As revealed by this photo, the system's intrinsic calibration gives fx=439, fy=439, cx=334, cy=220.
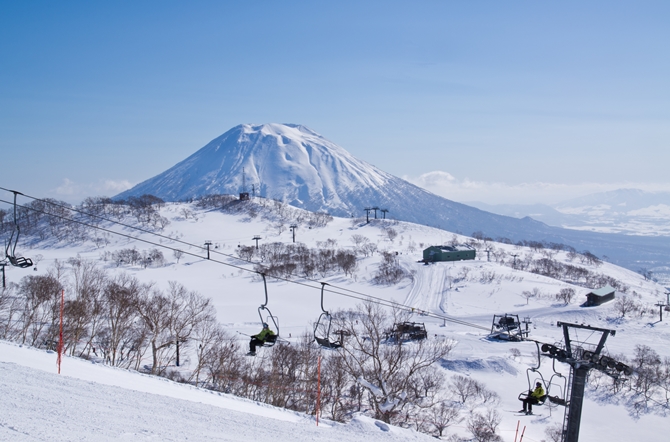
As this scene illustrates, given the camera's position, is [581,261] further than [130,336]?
Yes

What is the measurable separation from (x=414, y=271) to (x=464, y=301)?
13715 millimetres

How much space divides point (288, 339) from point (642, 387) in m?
23.8

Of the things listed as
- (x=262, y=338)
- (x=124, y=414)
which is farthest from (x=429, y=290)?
(x=124, y=414)

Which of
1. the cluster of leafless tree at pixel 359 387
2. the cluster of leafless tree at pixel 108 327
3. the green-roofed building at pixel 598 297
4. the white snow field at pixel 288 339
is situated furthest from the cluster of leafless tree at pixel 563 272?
the cluster of leafless tree at pixel 108 327

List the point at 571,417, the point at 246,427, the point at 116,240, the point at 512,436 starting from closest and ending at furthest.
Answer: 1. the point at 246,427
2. the point at 571,417
3. the point at 512,436
4. the point at 116,240

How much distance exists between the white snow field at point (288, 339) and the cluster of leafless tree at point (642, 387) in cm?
57

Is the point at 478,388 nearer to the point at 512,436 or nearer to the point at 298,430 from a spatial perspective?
the point at 512,436

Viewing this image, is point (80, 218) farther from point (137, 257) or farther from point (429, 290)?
point (429, 290)

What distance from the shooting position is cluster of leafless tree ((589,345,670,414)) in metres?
24.3

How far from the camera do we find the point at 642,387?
25922 millimetres

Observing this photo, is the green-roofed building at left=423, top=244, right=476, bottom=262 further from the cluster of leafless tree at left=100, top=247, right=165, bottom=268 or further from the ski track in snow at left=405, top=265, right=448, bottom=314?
the cluster of leafless tree at left=100, top=247, right=165, bottom=268

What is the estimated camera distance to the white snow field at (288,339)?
332 inches

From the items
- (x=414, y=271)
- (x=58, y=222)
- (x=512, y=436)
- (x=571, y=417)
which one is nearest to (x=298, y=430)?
(x=571, y=417)

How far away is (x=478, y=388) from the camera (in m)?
25.2
